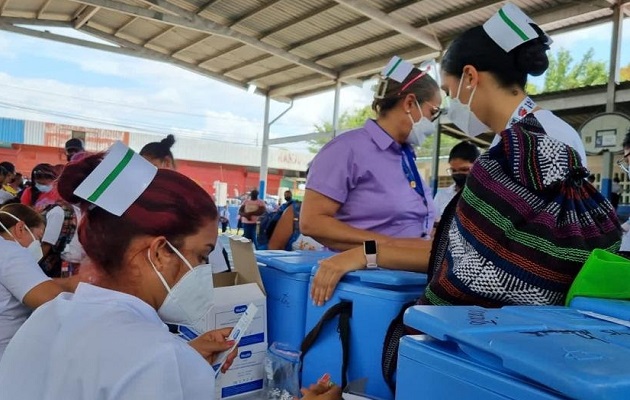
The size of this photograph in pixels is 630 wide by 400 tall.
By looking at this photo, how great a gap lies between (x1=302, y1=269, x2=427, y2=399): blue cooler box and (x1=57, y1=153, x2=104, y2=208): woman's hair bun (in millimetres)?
540

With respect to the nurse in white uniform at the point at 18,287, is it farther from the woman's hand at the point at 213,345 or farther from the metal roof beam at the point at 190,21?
the metal roof beam at the point at 190,21

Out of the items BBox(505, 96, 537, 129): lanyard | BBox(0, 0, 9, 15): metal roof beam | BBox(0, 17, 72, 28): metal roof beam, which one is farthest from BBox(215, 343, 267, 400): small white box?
BBox(0, 17, 72, 28): metal roof beam

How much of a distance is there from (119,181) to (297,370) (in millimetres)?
595

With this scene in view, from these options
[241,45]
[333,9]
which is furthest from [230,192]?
[333,9]

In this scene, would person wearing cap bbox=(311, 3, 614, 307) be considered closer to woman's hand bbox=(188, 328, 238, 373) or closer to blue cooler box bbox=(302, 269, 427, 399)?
blue cooler box bbox=(302, 269, 427, 399)

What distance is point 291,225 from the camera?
2.59 meters

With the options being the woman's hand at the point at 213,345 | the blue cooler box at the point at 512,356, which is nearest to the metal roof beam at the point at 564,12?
the woman's hand at the point at 213,345

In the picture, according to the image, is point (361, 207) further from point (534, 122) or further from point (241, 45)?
point (241, 45)

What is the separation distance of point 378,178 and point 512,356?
1.13 meters

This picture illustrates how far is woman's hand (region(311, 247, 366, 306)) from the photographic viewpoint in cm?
112

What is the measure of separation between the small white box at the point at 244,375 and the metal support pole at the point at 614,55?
532 centimetres

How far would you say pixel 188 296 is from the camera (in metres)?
1.01

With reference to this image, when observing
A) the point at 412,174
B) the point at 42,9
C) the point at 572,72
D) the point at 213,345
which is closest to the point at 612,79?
the point at 412,174

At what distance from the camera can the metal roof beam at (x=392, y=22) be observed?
22.8ft
